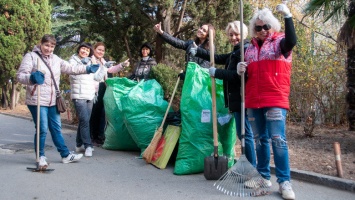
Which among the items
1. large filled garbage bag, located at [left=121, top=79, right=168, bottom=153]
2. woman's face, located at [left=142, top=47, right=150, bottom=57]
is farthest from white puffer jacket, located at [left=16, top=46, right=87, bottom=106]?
woman's face, located at [left=142, top=47, right=150, bottom=57]

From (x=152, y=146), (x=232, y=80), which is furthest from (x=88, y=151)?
(x=232, y=80)

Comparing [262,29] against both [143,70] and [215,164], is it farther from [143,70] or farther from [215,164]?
[143,70]

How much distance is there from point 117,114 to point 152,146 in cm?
111

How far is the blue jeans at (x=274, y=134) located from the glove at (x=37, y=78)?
2.43 meters

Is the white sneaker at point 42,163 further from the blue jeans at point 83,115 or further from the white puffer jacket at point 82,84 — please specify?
the white puffer jacket at point 82,84

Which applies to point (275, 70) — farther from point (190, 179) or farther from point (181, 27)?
point (181, 27)

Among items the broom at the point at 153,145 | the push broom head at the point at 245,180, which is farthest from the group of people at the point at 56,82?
the push broom head at the point at 245,180

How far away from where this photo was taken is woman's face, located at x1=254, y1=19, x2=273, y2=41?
3484 millimetres

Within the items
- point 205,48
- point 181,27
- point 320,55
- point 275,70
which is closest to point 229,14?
point 181,27

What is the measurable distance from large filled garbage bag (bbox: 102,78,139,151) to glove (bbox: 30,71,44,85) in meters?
1.34

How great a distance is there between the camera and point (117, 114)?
224 inches

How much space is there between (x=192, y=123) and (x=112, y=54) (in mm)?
7023

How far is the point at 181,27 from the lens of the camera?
1027cm

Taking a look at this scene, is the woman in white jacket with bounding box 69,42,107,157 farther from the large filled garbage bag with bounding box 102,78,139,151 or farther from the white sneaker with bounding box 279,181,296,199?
the white sneaker with bounding box 279,181,296,199
